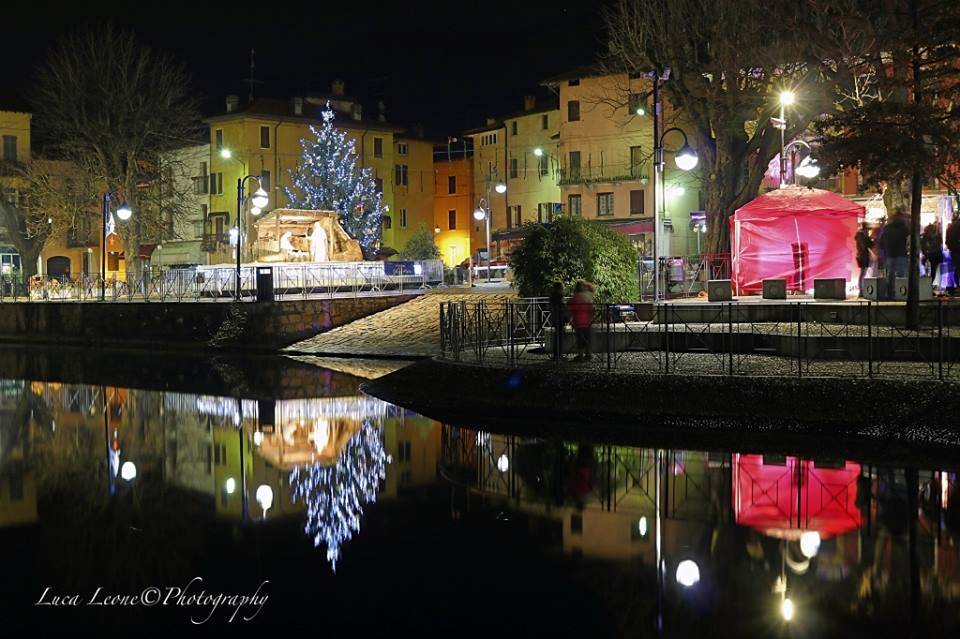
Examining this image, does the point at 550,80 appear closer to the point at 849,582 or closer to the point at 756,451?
the point at 756,451

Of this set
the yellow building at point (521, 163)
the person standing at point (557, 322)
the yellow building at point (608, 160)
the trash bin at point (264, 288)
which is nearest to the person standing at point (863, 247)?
the person standing at point (557, 322)

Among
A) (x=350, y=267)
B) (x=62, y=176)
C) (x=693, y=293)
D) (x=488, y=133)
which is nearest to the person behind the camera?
(x=693, y=293)

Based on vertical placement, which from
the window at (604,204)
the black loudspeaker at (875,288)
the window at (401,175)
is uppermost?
the window at (401,175)

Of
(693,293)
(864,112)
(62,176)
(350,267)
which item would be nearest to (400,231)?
(62,176)

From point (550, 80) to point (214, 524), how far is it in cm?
6141

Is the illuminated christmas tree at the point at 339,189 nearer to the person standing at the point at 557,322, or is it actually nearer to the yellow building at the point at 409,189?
the yellow building at the point at 409,189

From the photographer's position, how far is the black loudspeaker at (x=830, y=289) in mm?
27219

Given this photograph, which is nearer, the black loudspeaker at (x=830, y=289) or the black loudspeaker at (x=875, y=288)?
the black loudspeaker at (x=875, y=288)

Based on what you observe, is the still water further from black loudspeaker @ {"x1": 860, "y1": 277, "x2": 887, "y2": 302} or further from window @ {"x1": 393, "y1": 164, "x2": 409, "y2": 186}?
window @ {"x1": 393, "y1": 164, "x2": 409, "y2": 186}

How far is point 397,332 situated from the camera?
122 feet

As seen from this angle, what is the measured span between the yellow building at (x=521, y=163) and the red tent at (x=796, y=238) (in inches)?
1608

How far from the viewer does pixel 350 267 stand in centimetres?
4450

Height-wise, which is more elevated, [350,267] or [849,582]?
[350,267]

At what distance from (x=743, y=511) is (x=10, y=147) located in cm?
7481
